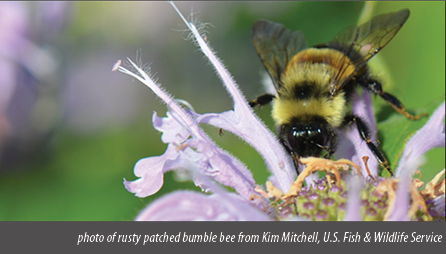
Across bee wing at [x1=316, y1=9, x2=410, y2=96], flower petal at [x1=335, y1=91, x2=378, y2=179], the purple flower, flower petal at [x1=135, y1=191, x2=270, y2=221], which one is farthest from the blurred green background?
flower petal at [x1=135, y1=191, x2=270, y2=221]

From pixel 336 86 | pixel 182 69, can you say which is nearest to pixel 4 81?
pixel 182 69

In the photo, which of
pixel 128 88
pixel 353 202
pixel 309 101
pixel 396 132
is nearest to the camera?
pixel 353 202

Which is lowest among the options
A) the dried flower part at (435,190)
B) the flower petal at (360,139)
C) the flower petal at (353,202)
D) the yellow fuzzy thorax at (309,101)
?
the dried flower part at (435,190)

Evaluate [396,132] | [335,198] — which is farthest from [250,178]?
[396,132]

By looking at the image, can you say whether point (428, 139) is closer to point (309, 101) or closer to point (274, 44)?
point (309, 101)

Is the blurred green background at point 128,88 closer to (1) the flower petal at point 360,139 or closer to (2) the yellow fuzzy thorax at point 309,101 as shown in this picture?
(1) the flower petal at point 360,139

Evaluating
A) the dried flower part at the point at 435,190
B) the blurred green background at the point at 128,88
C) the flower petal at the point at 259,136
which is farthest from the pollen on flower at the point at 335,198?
the blurred green background at the point at 128,88
